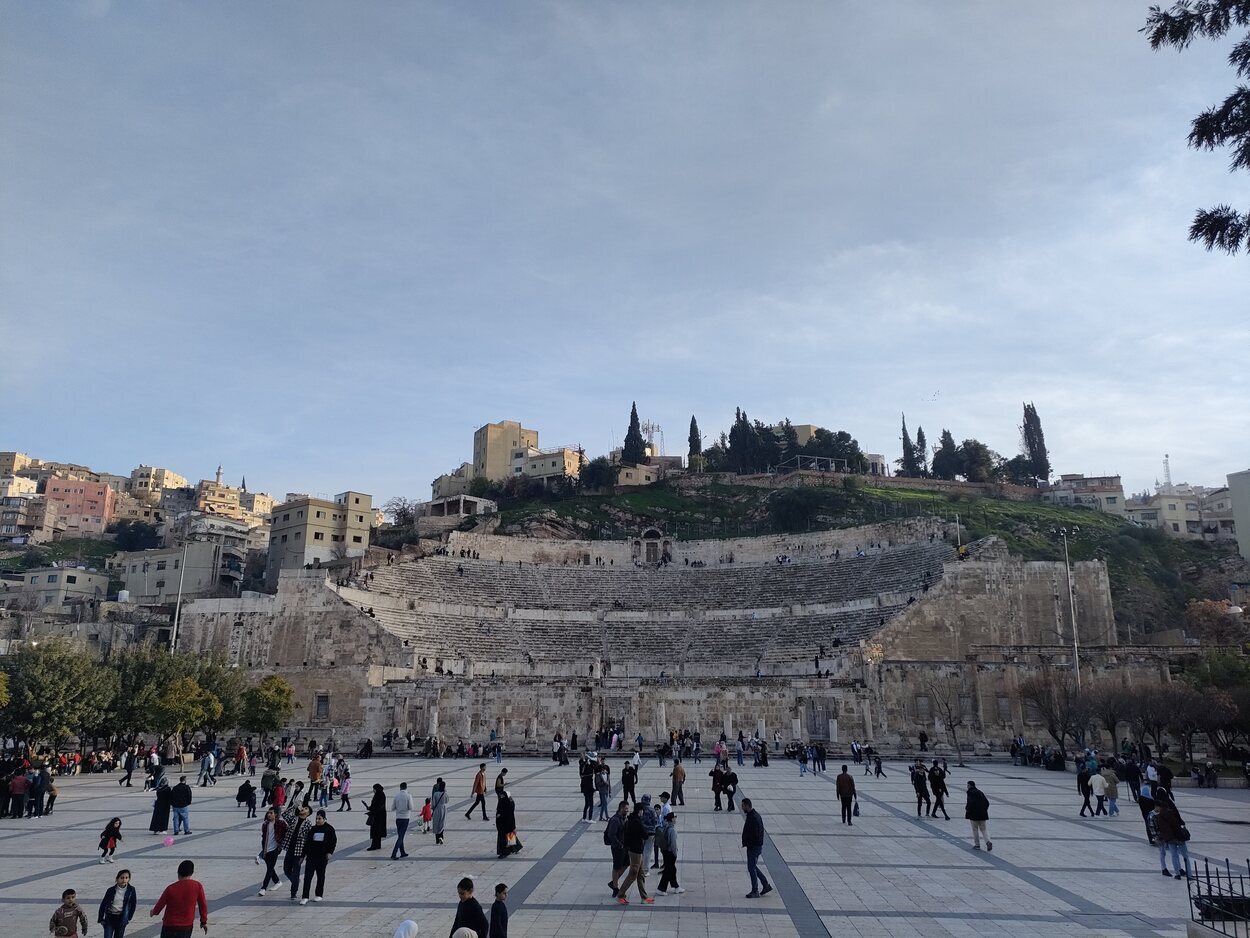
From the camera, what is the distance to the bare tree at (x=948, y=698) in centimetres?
3741

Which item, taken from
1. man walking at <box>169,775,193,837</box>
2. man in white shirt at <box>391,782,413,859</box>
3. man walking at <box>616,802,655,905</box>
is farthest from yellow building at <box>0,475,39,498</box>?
man walking at <box>616,802,655,905</box>

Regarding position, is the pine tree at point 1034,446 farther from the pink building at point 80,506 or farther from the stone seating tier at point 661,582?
the pink building at point 80,506

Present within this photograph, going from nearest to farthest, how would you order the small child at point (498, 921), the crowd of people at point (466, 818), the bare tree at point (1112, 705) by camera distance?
Result: the small child at point (498, 921) → the crowd of people at point (466, 818) → the bare tree at point (1112, 705)

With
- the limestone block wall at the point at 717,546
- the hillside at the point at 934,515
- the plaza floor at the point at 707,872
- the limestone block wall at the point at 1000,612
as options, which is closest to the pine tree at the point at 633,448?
the hillside at the point at 934,515

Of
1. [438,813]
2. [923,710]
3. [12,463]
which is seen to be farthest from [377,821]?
[12,463]

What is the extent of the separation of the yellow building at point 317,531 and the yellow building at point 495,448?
2991cm

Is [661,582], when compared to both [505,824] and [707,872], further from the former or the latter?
[707,872]

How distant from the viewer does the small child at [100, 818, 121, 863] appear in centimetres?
1288

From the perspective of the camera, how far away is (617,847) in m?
11.5

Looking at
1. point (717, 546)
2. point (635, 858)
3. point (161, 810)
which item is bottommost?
point (161, 810)

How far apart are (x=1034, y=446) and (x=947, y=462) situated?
10.5 meters

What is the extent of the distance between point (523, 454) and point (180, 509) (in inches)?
→ 1733

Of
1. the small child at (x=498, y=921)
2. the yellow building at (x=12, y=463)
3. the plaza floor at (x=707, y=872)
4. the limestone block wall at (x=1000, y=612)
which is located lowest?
→ the plaza floor at (x=707, y=872)

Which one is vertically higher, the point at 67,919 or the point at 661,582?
the point at 661,582
